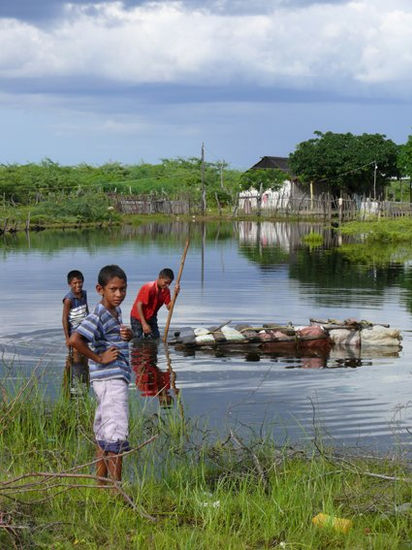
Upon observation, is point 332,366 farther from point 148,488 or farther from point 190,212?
point 190,212

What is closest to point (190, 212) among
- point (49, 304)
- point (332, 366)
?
point (49, 304)

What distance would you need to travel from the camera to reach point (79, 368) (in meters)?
11.2

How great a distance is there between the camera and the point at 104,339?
18.7 ft

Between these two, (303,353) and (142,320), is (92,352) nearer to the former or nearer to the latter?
(142,320)

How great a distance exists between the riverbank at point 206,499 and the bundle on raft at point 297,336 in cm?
563

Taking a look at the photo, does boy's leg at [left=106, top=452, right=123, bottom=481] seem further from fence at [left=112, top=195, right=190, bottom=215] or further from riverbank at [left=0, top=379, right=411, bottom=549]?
fence at [left=112, top=195, right=190, bottom=215]

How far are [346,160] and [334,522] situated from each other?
55.6 metres

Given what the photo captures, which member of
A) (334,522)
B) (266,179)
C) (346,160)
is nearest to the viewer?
(334,522)

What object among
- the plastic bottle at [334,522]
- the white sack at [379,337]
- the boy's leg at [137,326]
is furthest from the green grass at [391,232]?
the plastic bottle at [334,522]

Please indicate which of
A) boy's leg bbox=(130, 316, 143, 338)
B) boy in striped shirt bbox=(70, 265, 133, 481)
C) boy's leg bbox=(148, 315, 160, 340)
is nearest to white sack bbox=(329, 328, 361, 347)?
boy's leg bbox=(148, 315, 160, 340)

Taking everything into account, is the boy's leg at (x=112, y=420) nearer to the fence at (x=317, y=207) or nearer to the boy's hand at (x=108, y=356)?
the boy's hand at (x=108, y=356)

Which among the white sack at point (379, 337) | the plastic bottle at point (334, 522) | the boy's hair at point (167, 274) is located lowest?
the white sack at point (379, 337)

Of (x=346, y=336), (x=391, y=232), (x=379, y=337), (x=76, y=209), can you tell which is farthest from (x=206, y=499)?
(x=76, y=209)

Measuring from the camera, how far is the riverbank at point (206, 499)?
482 cm
